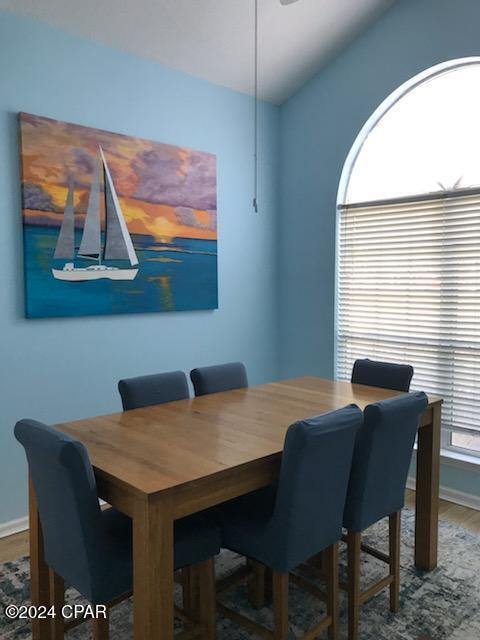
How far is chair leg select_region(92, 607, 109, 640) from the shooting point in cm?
175

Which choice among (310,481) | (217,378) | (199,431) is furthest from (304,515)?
Result: (217,378)

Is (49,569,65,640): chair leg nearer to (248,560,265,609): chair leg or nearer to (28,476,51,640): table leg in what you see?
(28,476,51,640): table leg

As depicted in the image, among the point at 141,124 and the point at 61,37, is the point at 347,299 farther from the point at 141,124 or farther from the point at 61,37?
the point at 61,37

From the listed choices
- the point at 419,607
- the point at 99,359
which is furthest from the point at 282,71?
the point at 419,607

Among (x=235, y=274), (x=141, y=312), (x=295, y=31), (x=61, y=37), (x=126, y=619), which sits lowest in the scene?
(x=126, y=619)

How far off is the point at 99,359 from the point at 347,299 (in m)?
1.95

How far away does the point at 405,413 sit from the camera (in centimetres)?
218

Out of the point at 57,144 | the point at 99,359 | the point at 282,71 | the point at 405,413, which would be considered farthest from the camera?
the point at 282,71

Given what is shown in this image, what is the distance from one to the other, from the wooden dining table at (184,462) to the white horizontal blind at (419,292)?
2.99 ft

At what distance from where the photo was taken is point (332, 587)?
2.04 meters

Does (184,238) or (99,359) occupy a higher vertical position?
(184,238)

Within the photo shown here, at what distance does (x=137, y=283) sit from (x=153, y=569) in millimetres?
2250

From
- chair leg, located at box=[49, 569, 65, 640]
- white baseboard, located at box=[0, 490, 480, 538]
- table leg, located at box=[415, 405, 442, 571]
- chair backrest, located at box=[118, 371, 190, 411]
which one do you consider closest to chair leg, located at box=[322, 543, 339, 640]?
table leg, located at box=[415, 405, 442, 571]

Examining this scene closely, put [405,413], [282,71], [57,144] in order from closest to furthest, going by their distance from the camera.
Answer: [405,413] < [57,144] < [282,71]
